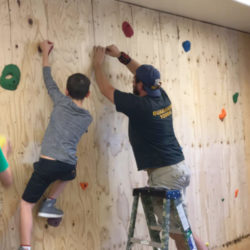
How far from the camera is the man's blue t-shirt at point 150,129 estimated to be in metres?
2.58

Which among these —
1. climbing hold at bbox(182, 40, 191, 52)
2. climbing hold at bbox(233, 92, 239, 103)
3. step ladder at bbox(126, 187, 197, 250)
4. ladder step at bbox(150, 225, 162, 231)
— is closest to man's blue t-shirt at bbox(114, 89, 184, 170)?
step ladder at bbox(126, 187, 197, 250)

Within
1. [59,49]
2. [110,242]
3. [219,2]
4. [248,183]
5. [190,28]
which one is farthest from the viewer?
[248,183]

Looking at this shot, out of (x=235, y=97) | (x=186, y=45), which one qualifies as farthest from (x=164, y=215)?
(x=235, y=97)

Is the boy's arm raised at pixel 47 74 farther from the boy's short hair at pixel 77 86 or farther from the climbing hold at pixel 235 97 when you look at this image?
the climbing hold at pixel 235 97

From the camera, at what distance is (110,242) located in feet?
9.43

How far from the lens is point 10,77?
2383 mm

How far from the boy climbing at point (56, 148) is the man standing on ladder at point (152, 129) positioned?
30 centimetres

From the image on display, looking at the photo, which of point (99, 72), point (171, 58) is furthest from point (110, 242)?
point (171, 58)

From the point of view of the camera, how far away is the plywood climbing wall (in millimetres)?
2443

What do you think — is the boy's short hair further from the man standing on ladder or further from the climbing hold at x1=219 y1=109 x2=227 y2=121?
the climbing hold at x1=219 y1=109 x2=227 y2=121

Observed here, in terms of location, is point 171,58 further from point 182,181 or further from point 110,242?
point 110,242

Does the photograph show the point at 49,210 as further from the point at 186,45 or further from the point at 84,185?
the point at 186,45

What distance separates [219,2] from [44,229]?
2435 millimetres

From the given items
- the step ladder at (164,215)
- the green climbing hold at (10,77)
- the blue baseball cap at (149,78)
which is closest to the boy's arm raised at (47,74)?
the green climbing hold at (10,77)
